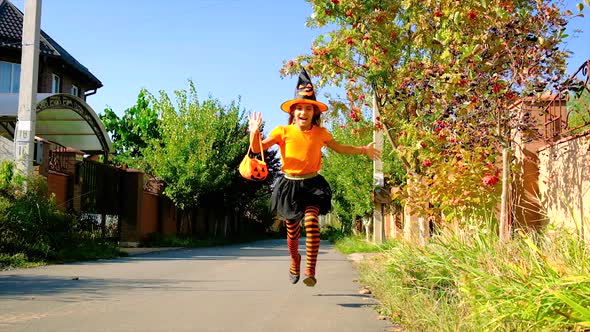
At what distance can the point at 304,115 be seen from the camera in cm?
671

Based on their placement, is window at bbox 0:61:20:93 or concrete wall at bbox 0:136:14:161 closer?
concrete wall at bbox 0:136:14:161

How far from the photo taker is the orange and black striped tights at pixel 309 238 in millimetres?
6609

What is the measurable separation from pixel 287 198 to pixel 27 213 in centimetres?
766

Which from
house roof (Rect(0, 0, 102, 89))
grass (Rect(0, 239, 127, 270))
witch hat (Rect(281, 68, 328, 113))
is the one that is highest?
house roof (Rect(0, 0, 102, 89))

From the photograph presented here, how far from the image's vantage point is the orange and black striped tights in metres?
6.61

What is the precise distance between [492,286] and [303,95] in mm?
3178

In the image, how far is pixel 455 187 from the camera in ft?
28.4

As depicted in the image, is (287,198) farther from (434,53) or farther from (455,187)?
(434,53)

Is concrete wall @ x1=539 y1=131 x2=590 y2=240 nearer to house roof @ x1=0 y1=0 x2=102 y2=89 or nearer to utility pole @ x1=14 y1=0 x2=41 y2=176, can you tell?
utility pole @ x1=14 y1=0 x2=41 y2=176

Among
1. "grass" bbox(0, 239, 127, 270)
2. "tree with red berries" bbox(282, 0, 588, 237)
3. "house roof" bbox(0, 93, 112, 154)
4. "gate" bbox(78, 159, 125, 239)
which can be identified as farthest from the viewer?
"house roof" bbox(0, 93, 112, 154)

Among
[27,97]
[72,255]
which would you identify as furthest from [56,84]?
[72,255]

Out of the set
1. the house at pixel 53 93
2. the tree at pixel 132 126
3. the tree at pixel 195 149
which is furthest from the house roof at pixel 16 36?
the tree at pixel 132 126

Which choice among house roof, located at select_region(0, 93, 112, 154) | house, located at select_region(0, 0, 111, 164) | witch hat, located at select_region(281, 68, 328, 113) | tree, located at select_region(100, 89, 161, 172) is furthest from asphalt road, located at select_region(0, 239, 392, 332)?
tree, located at select_region(100, 89, 161, 172)

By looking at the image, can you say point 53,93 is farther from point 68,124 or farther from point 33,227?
point 33,227
